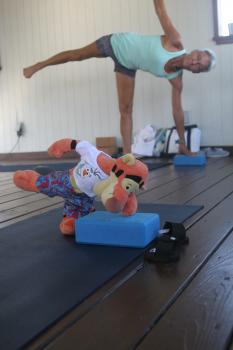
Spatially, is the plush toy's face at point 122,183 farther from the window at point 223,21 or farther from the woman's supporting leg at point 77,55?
the window at point 223,21

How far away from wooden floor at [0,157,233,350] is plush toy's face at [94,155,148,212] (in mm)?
203

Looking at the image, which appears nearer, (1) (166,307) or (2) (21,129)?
(1) (166,307)

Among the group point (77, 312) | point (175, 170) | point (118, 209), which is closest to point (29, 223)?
point (118, 209)

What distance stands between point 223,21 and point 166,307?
4.00 m

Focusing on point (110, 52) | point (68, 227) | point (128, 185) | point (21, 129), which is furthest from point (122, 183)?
point (21, 129)

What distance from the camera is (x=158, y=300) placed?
3.38 feet

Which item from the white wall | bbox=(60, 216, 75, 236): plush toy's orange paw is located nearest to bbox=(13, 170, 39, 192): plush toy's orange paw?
bbox=(60, 216, 75, 236): plush toy's orange paw

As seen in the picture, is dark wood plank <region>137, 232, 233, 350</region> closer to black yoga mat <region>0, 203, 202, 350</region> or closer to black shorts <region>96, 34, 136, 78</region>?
black yoga mat <region>0, 203, 202, 350</region>

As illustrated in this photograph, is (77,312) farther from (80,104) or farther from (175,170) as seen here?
(80,104)

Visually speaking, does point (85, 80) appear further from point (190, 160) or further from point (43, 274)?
point (43, 274)

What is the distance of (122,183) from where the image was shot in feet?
4.61

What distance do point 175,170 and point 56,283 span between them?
7.86 ft

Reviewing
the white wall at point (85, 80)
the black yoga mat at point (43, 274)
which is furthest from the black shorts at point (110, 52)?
the black yoga mat at point (43, 274)

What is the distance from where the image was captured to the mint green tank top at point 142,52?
3.40 metres
